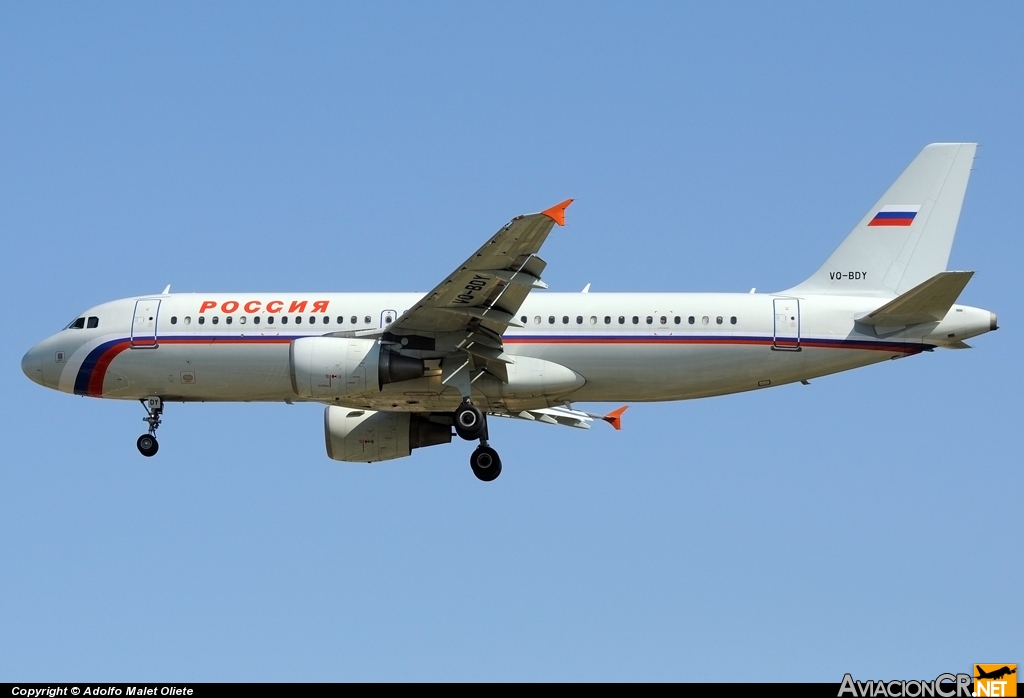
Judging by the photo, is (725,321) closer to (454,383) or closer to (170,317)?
(454,383)

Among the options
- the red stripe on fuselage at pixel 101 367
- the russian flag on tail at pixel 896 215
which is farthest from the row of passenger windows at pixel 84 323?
the russian flag on tail at pixel 896 215

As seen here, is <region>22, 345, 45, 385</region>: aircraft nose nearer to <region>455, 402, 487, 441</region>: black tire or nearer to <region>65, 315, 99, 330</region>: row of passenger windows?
<region>65, 315, 99, 330</region>: row of passenger windows

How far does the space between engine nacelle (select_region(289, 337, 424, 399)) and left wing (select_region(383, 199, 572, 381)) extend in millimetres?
541

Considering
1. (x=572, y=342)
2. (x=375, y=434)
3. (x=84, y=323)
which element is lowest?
(x=375, y=434)

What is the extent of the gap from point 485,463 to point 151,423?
8541mm

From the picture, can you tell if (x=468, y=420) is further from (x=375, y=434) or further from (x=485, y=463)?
(x=375, y=434)

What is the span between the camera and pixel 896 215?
3953 cm

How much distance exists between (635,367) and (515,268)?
15.1 ft

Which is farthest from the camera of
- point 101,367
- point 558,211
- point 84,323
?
point 84,323

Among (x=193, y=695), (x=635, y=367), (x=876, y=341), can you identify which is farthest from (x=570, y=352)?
(x=193, y=695)

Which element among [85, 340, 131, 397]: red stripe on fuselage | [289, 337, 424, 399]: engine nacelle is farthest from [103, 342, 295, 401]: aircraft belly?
[289, 337, 424, 399]: engine nacelle

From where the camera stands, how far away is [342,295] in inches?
1550

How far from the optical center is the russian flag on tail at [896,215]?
39.4 m

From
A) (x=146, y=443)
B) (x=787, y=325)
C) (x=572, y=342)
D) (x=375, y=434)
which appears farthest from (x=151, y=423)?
(x=787, y=325)
